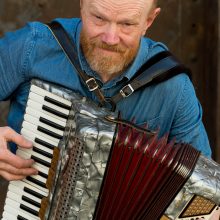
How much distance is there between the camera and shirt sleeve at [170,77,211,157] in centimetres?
258

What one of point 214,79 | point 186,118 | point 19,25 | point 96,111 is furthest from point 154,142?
point 214,79

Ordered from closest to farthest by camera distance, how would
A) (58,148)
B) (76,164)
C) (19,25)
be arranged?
1. (76,164)
2. (58,148)
3. (19,25)

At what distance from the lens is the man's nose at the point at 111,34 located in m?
2.31

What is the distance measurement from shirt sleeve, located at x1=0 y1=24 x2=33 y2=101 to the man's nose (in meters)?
0.33

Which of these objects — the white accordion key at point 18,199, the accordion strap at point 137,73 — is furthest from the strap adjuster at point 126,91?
the white accordion key at point 18,199

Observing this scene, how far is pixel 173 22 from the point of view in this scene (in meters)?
3.76

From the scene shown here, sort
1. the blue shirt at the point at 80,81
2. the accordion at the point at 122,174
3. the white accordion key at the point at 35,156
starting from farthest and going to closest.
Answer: the blue shirt at the point at 80,81, the white accordion key at the point at 35,156, the accordion at the point at 122,174

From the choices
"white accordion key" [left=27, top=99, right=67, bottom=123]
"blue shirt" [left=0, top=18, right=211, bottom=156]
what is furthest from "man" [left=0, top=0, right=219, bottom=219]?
"white accordion key" [left=27, top=99, right=67, bottom=123]

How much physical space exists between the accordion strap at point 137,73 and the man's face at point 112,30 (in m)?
0.05

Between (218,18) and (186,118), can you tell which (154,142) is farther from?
(218,18)

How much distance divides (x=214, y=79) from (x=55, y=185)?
175 centimetres

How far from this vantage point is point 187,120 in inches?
102

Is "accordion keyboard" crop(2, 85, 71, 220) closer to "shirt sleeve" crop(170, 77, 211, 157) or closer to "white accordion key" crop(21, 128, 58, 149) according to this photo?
"white accordion key" crop(21, 128, 58, 149)

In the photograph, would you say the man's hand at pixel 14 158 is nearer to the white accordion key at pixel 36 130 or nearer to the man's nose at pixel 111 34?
the white accordion key at pixel 36 130
